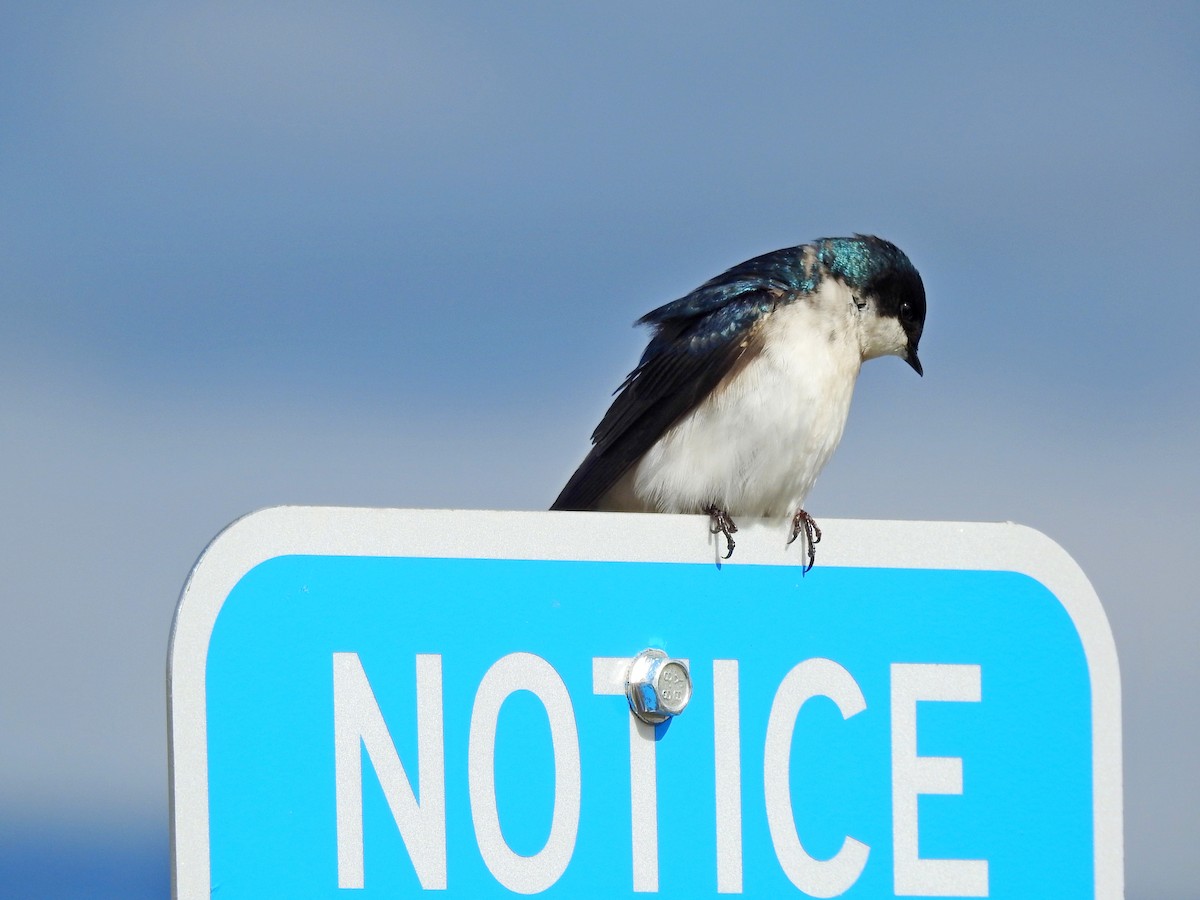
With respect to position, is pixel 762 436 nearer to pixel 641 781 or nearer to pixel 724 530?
pixel 724 530

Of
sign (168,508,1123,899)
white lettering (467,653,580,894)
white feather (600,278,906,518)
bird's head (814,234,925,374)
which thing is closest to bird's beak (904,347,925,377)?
bird's head (814,234,925,374)

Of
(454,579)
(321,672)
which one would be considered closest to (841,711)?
(454,579)

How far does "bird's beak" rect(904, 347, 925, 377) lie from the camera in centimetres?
383

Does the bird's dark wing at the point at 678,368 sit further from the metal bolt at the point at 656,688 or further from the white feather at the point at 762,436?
the metal bolt at the point at 656,688

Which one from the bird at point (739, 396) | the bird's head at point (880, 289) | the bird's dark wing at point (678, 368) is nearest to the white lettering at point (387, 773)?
the bird at point (739, 396)

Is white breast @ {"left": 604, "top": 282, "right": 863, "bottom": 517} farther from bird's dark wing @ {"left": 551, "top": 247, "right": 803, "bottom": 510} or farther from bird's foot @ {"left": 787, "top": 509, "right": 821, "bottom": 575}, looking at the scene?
bird's foot @ {"left": 787, "top": 509, "right": 821, "bottom": 575}

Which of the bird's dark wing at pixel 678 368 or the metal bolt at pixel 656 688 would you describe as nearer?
the metal bolt at pixel 656 688

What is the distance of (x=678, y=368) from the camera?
10.5 feet

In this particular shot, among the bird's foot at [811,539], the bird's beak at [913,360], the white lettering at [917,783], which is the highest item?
the bird's beak at [913,360]

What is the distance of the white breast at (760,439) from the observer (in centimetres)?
298

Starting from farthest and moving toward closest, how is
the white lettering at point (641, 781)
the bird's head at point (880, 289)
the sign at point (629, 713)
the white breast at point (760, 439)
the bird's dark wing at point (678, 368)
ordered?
1. the bird's head at point (880, 289)
2. the bird's dark wing at point (678, 368)
3. the white breast at point (760, 439)
4. the white lettering at point (641, 781)
5. the sign at point (629, 713)

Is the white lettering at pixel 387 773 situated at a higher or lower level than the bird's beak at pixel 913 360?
lower

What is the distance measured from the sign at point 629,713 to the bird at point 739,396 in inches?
44.9

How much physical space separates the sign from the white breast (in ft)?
3.67
